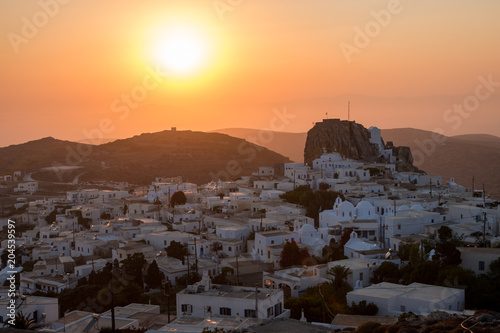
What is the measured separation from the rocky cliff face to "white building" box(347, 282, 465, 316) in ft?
135

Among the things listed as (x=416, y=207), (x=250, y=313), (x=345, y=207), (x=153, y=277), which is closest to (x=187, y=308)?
(x=250, y=313)

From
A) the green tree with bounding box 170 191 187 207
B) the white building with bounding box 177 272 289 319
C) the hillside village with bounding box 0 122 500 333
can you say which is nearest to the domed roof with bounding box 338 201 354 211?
the hillside village with bounding box 0 122 500 333

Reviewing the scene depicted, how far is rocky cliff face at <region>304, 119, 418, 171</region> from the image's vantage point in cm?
6012

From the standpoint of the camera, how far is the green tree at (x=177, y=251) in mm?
28781

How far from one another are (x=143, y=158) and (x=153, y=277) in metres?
73.6

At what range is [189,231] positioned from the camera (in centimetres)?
3556

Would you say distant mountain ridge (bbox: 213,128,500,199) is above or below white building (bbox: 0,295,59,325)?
above

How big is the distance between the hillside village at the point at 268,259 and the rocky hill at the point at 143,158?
3928cm

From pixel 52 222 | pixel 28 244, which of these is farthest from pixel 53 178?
pixel 28 244

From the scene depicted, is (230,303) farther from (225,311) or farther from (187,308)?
(187,308)

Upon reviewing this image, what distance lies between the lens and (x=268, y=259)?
26938 millimetres

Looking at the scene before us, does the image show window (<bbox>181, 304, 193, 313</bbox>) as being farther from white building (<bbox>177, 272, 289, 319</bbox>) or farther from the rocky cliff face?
the rocky cliff face

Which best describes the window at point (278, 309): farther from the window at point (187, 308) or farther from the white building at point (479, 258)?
the white building at point (479, 258)

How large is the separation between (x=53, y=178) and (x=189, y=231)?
56493mm
